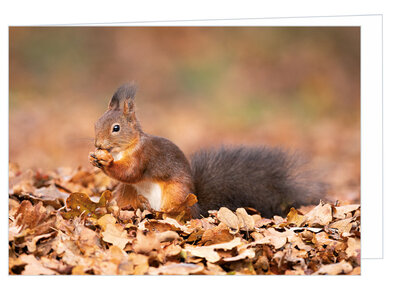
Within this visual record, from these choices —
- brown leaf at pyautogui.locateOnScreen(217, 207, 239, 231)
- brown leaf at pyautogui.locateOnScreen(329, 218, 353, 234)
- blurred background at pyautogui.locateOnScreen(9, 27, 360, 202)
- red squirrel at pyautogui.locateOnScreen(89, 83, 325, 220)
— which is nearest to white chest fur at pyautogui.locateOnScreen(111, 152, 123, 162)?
red squirrel at pyautogui.locateOnScreen(89, 83, 325, 220)

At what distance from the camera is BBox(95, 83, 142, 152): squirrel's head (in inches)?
97.2

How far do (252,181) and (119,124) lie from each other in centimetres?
86

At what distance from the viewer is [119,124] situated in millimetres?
2514

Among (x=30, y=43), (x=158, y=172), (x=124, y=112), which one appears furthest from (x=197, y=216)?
(x=30, y=43)

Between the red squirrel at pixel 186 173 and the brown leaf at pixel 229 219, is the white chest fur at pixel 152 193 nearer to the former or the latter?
the red squirrel at pixel 186 173

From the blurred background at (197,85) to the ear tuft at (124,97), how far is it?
3.01 m

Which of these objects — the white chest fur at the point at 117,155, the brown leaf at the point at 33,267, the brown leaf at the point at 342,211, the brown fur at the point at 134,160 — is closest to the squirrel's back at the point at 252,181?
the brown fur at the point at 134,160

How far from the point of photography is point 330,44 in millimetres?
7723

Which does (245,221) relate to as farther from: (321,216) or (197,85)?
(197,85)

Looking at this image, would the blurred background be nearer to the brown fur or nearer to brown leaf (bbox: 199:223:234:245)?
the brown fur

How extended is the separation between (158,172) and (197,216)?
12.2 inches

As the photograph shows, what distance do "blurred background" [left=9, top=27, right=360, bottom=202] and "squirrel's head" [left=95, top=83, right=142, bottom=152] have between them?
303cm
